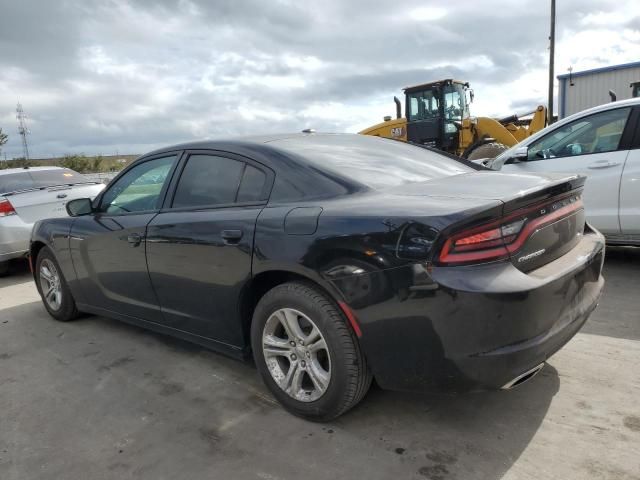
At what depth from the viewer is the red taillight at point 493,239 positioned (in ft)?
7.00

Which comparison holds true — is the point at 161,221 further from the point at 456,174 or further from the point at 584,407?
the point at 584,407

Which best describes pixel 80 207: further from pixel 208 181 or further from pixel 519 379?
pixel 519 379

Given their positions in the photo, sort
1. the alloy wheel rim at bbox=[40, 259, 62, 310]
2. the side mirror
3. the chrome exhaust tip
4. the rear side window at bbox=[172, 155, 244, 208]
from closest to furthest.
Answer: the chrome exhaust tip
the rear side window at bbox=[172, 155, 244, 208]
the side mirror
the alloy wheel rim at bbox=[40, 259, 62, 310]

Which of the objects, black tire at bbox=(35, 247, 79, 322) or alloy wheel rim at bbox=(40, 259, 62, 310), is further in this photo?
alloy wheel rim at bbox=(40, 259, 62, 310)

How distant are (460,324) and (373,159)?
1306 mm

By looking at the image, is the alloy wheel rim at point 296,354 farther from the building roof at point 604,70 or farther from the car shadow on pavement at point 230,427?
the building roof at point 604,70

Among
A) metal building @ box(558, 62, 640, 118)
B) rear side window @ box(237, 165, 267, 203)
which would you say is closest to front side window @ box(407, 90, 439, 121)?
metal building @ box(558, 62, 640, 118)

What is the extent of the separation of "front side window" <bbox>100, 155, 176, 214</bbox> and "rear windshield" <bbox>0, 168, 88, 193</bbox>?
3725 millimetres

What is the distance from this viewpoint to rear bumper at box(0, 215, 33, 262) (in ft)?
21.2

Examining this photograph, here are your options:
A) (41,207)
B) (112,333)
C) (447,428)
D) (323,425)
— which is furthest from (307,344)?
(41,207)


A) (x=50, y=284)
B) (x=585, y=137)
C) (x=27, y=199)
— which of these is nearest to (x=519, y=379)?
(x=585, y=137)

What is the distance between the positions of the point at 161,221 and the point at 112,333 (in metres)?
1.47

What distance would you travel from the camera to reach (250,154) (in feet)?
9.79

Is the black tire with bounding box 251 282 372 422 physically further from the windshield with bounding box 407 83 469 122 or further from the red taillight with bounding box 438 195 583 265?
the windshield with bounding box 407 83 469 122
